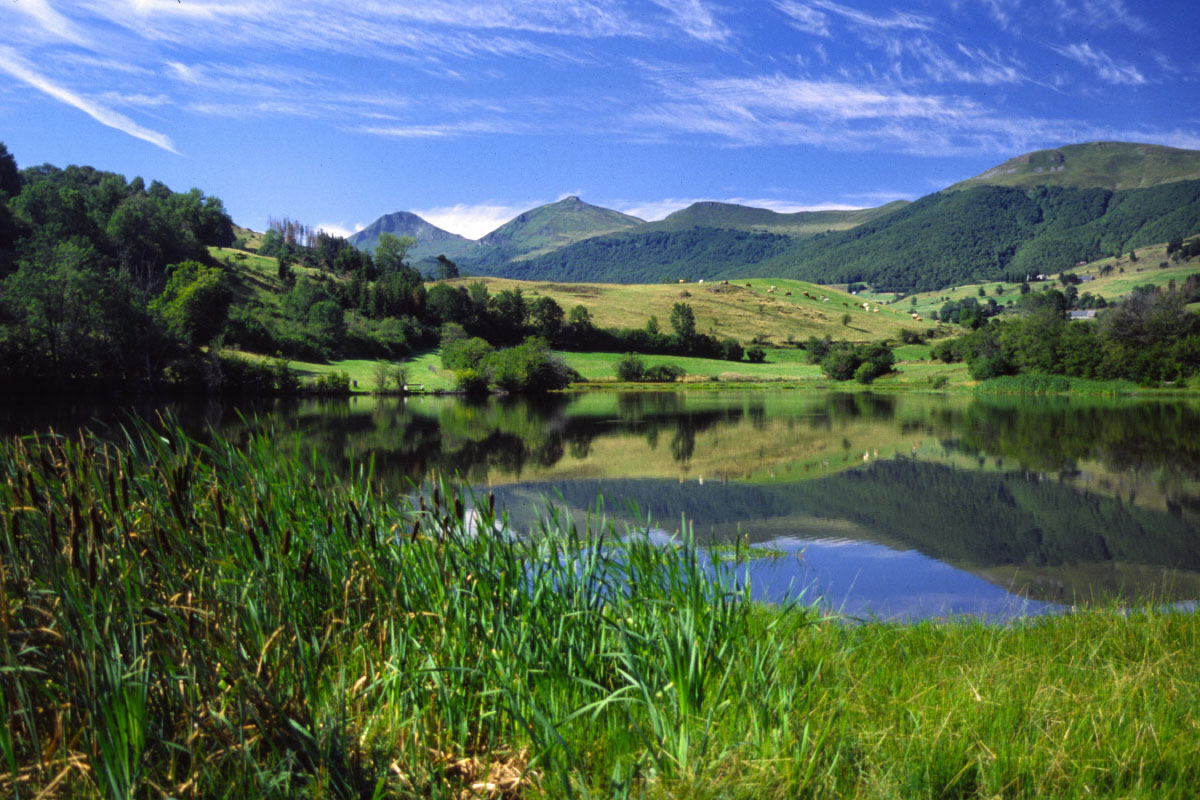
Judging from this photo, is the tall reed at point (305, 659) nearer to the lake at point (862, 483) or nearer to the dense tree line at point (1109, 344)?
the lake at point (862, 483)

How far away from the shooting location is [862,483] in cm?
1781

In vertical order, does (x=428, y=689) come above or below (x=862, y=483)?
above

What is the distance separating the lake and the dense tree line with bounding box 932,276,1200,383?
15546 mm

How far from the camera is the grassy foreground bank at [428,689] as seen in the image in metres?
2.65

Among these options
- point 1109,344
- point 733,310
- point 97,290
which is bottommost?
point 1109,344

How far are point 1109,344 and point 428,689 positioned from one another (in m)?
66.9

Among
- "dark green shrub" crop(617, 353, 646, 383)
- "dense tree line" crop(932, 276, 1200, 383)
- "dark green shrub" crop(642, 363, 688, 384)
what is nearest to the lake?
"dense tree line" crop(932, 276, 1200, 383)

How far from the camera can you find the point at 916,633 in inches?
240

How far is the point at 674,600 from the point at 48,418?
3463cm

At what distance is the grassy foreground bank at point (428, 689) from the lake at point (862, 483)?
1.95ft

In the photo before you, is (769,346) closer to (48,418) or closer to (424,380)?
(424,380)

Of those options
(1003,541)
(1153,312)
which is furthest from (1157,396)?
(1003,541)

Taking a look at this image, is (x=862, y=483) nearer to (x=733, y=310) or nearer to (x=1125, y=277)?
(x=733, y=310)

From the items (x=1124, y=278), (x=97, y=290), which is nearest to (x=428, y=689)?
(x=97, y=290)
